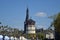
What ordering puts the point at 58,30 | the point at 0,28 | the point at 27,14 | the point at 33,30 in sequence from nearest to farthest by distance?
the point at 58,30
the point at 0,28
the point at 33,30
the point at 27,14

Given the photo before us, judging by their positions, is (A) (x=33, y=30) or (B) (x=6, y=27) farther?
(A) (x=33, y=30)

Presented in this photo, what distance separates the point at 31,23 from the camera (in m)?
190

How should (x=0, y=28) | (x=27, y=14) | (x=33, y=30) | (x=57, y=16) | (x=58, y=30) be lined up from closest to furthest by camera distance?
(x=58, y=30) < (x=57, y=16) < (x=0, y=28) < (x=33, y=30) < (x=27, y=14)

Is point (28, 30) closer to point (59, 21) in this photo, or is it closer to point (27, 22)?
point (27, 22)

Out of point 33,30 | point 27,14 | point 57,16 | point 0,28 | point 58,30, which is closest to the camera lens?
point 58,30

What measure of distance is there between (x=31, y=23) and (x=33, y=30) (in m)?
11.5

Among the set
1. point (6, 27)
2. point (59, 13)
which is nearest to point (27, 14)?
point (6, 27)

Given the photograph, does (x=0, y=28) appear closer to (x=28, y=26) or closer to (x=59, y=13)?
(x=59, y=13)

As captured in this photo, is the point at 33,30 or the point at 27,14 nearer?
the point at 33,30

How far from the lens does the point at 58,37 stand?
50.3 meters

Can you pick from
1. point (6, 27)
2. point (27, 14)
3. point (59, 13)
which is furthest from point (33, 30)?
point (59, 13)

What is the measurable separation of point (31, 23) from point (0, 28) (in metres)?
98.9

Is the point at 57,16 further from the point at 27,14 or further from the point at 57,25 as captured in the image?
the point at 27,14

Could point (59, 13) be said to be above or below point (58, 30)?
above
